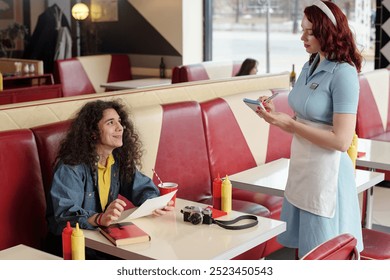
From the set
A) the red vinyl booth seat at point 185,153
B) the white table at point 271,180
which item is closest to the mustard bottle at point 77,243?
the white table at point 271,180

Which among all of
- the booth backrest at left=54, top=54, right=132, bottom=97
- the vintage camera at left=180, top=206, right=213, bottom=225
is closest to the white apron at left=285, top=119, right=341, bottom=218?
the vintage camera at left=180, top=206, right=213, bottom=225

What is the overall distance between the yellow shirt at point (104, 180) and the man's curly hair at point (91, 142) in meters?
0.05

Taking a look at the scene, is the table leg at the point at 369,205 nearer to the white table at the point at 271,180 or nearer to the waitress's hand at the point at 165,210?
the white table at the point at 271,180

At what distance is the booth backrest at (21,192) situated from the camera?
2975 mm

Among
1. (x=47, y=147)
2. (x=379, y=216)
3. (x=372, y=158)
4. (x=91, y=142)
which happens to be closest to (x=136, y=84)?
(x=379, y=216)

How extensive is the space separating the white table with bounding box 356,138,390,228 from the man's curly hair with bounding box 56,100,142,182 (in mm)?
1390

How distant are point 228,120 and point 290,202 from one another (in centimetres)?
144

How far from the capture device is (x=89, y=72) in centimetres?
748

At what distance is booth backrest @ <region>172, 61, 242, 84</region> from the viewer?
6.38 metres

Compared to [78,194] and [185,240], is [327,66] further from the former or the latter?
[78,194]

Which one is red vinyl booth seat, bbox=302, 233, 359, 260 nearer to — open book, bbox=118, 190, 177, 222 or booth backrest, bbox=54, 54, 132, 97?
open book, bbox=118, 190, 177, 222

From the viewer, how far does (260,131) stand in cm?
452

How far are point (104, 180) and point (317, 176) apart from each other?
0.90 meters
